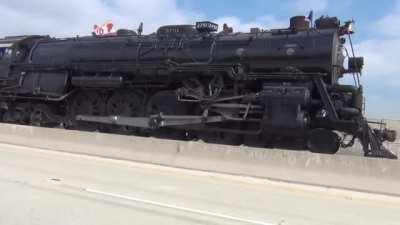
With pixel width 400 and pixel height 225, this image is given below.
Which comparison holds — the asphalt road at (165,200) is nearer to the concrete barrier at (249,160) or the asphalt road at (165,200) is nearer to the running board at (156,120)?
the concrete barrier at (249,160)

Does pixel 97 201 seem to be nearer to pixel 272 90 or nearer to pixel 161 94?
pixel 272 90

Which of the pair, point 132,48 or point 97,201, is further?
point 132,48

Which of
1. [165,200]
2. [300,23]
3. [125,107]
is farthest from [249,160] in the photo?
[125,107]

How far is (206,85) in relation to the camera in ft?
52.7

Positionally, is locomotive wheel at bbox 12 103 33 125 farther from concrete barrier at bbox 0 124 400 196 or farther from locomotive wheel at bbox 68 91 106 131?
concrete barrier at bbox 0 124 400 196

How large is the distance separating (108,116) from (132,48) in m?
2.25

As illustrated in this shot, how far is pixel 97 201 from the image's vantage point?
8453mm

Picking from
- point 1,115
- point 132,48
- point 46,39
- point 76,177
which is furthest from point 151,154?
point 1,115

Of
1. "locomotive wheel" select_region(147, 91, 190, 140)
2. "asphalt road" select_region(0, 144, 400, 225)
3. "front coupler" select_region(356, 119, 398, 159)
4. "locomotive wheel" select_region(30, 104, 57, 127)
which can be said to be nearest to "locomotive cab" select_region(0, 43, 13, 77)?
"locomotive wheel" select_region(30, 104, 57, 127)

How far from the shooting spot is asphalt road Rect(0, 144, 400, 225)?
751 centimetres

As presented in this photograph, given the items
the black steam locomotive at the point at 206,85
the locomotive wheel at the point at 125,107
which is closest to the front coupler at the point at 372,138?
the black steam locomotive at the point at 206,85

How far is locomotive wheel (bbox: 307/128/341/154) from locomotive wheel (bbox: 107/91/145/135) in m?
5.87

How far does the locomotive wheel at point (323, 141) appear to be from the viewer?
13.3m

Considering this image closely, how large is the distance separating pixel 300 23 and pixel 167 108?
14.6ft
